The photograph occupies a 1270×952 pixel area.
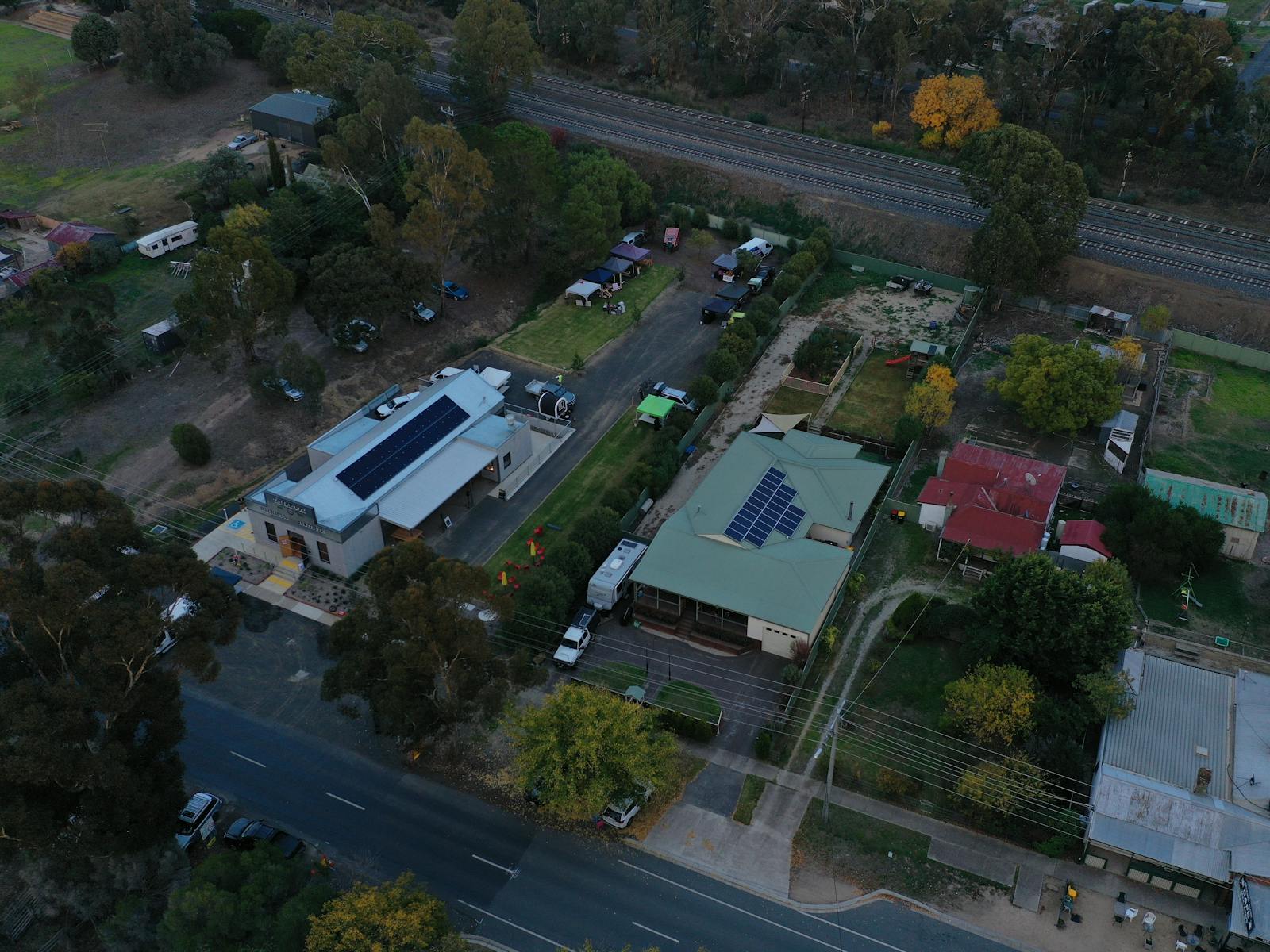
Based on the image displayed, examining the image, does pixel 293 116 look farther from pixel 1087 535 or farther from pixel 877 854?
pixel 877 854

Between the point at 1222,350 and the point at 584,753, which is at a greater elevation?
the point at 1222,350

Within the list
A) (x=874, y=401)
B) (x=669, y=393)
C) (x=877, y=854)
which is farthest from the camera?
(x=874, y=401)

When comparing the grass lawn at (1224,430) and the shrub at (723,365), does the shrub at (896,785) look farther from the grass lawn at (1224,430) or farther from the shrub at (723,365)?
the shrub at (723,365)

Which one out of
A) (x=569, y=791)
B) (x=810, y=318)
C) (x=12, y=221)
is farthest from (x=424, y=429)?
(x=12, y=221)

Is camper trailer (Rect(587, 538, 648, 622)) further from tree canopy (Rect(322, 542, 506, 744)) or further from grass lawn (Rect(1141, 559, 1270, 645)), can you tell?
grass lawn (Rect(1141, 559, 1270, 645))

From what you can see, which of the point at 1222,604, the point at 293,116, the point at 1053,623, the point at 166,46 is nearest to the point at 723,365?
the point at 1053,623

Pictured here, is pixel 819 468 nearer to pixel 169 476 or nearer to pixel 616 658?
pixel 616 658

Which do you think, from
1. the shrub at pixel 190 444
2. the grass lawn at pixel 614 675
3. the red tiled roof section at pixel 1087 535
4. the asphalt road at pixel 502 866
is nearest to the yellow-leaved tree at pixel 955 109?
the red tiled roof section at pixel 1087 535

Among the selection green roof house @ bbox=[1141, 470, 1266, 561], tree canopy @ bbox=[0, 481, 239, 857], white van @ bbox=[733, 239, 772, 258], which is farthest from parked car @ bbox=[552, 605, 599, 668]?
white van @ bbox=[733, 239, 772, 258]
